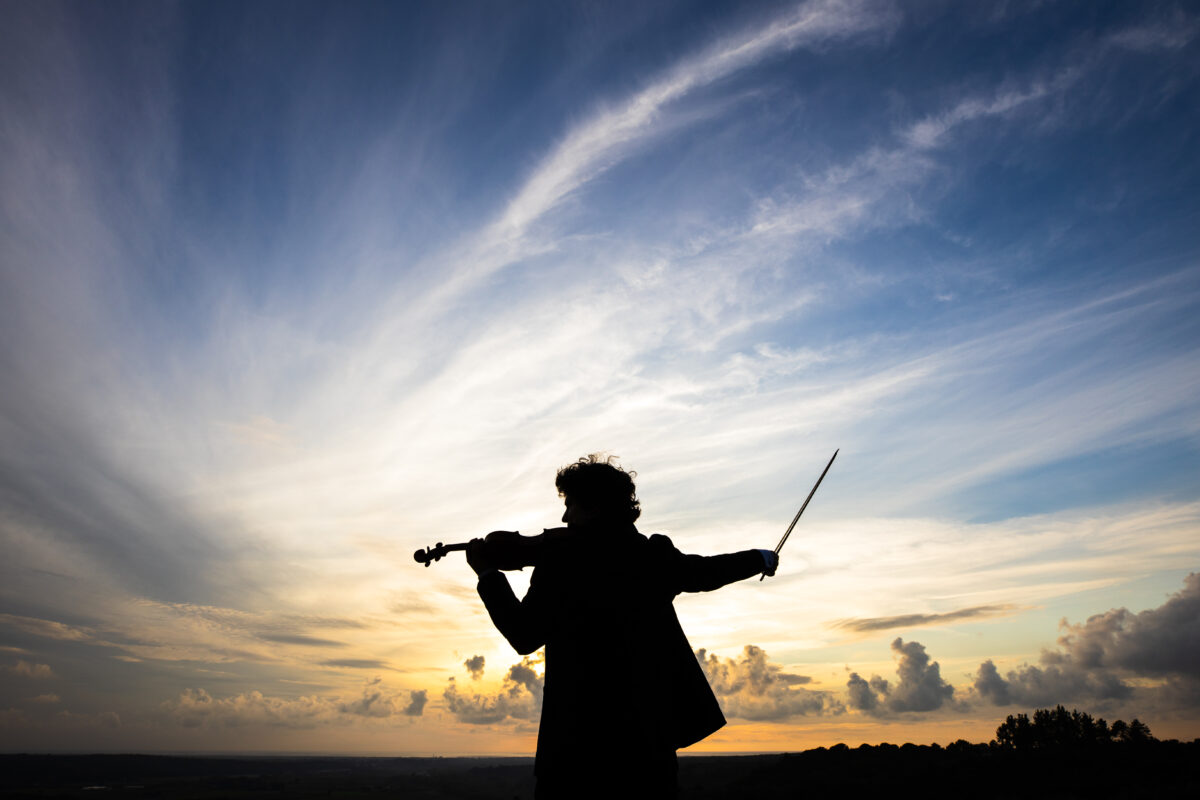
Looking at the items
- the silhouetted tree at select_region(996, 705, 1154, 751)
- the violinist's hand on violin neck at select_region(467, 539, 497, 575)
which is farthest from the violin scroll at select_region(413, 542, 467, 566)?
the silhouetted tree at select_region(996, 705, 1154, 751)

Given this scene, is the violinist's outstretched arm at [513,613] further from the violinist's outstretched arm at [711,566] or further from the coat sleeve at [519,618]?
the violinist's outstretched arm at [711,566]

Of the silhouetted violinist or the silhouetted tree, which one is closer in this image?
the silhouetted violinist

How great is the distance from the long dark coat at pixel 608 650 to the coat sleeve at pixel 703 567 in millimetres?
16

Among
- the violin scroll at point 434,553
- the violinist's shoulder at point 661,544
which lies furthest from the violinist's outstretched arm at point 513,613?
the violin scroll at point 434,553

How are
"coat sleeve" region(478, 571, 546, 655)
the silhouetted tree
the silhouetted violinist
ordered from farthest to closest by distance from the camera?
the silhouetted tree < "coat sleeve" region(478, 571, 546, 655) < the silhouetted violinist

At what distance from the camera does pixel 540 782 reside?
12.5 feet

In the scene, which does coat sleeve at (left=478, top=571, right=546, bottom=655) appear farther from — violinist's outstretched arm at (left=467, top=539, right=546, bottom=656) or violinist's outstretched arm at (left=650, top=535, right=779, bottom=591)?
violinist's outstretched arm at (left=650, top=535, right=779, bottom=591)

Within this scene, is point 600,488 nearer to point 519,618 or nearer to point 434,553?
point 519,618

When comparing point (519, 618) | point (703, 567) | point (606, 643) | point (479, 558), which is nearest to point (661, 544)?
point (703, 567)

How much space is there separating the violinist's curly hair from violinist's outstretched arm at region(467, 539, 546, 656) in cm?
72

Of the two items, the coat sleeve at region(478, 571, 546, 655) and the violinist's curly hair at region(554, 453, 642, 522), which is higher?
the violinist's curly hair at region(554, 453, 642, 522)

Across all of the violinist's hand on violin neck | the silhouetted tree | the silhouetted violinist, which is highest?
the violinist's hand on violin neck

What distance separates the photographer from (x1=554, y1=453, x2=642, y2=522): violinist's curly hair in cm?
455

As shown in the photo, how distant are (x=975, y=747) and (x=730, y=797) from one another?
3690cm
